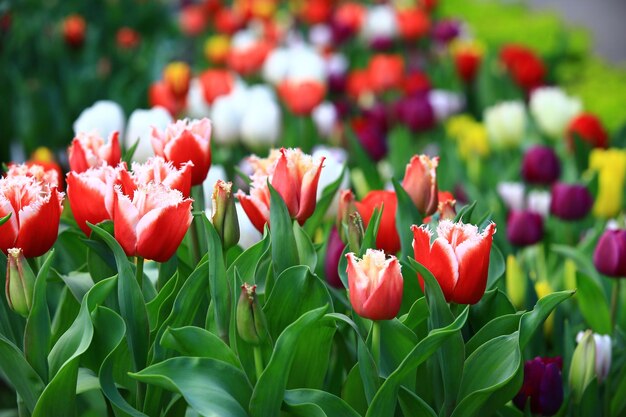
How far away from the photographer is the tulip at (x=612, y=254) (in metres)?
1.83

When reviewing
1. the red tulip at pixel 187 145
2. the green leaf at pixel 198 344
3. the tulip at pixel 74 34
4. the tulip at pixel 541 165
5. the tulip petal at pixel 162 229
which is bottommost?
the tulip at pixel 541 165

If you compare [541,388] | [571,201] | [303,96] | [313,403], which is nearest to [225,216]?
[313,403]

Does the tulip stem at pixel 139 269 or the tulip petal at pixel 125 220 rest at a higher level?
the tulip petal at pixel 125 220

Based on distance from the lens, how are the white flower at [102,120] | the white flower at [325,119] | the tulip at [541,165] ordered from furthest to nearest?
1. the white flower at [325,119]
2. the tulip at [541,165]
3. the white flower at [102,120]

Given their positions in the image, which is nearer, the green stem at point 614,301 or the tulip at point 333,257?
the tulip at point 333,257

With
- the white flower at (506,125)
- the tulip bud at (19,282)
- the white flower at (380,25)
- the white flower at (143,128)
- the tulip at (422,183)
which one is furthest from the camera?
the white flower at (380,25)

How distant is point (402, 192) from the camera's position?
5.36 ft

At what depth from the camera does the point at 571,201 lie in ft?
7.91

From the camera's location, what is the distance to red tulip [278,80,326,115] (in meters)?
3.44

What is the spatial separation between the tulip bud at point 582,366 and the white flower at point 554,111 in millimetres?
1889

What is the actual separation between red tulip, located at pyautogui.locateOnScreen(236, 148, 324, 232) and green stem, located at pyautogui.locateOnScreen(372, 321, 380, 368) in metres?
0.24

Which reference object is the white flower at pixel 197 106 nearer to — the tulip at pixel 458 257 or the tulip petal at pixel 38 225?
the tulip petal at pixel 38 225

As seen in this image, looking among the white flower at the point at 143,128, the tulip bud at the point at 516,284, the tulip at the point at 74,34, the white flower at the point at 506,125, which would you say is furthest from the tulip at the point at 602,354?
the tulip at the point at 74,34

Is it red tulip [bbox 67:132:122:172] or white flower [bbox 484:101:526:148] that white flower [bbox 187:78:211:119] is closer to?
white flower [bbox 484:101:526:148]
